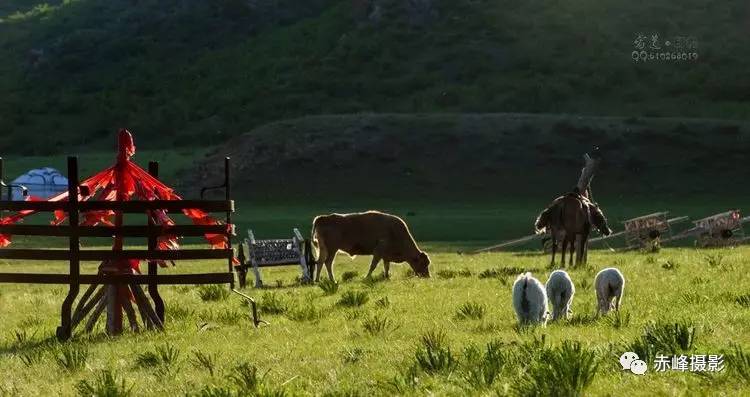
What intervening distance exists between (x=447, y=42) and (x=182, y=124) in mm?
27606

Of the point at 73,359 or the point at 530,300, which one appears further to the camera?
the point at 530,300

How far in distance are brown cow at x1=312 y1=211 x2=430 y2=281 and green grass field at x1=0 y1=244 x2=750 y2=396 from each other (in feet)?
12.1

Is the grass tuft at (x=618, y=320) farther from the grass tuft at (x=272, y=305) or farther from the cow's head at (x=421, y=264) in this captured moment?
the cow's head at (x=421, y=264)

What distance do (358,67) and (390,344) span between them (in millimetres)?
92418

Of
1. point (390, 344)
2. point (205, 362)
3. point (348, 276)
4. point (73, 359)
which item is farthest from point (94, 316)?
point (348, 276)

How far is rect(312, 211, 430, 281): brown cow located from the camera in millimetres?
23625

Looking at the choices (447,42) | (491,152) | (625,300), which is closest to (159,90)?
(447,42)

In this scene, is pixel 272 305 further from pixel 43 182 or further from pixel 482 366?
pixel 43 182

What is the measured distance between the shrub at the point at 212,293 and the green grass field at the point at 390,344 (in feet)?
0.12

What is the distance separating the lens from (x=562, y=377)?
785cm

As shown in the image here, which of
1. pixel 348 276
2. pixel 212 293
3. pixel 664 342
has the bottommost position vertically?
pixel 348 276

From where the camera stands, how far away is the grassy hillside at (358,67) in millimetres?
91062

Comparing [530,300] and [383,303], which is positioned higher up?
[530,300]

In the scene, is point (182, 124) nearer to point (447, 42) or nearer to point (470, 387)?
point (447, 42)
